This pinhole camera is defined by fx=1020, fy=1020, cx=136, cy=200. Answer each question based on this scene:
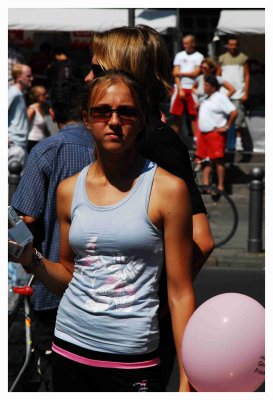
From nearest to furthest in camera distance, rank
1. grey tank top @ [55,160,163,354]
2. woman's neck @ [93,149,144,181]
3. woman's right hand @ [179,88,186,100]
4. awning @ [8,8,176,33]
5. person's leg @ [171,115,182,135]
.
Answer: grey tank top @ [55,160,163,354] → woman's neck @ [93,149,144,181] → woman's right hand @ [179,88,186,100] → person's leg @ [171,115,182,135] → awning @ [8,8,176,33]

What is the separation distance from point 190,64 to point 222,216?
4.61m

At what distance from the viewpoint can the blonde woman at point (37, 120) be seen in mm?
14812

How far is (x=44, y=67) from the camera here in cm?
1872

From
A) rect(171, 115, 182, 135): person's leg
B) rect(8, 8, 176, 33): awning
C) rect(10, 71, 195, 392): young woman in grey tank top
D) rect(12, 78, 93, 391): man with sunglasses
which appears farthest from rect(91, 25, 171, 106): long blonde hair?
rect(8, 8, 176, 33): awning

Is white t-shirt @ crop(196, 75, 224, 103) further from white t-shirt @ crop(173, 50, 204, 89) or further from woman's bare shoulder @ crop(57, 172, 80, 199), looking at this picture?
woman's bare shoulder @ crop(57, 172, 80, 199)

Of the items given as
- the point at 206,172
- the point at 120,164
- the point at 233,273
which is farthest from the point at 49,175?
the point at 206,172

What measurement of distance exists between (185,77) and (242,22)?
149 centimetres

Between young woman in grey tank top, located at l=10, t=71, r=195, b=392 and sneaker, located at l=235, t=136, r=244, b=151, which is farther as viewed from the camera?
sneaker, located at l=235, t=136, r=244, b=151

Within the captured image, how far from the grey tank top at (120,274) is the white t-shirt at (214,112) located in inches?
457

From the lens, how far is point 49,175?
13.3 ft

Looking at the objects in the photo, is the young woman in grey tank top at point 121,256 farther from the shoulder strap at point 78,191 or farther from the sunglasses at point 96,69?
the sunglasses at point 96,69

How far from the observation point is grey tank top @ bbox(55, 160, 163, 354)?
307cm

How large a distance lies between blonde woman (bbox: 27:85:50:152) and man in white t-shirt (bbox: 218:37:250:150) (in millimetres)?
3443
